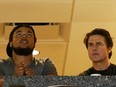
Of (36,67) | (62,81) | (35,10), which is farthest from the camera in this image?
(35,10)

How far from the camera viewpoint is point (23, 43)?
1879 mm

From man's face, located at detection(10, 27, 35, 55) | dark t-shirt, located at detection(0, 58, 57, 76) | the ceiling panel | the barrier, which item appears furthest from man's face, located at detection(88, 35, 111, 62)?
the ceiling panel

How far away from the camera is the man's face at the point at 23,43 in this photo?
6.13 ft

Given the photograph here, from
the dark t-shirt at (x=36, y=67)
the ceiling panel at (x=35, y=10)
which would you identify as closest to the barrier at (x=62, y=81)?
the dark t-shirt at (x=36, y=67)

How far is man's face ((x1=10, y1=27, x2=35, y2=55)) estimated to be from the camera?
187 centimetres

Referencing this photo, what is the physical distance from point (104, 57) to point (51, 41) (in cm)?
179

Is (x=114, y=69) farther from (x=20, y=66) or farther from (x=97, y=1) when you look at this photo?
(x=97, y=1)

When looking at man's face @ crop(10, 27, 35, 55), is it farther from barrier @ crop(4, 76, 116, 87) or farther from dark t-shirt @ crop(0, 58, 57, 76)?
barrier @ crop(4, 76, 116, 87)

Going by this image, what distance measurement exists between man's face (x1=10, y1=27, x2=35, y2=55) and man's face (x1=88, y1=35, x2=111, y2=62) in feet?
1.14

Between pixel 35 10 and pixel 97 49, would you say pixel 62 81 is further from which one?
pixel 35 10

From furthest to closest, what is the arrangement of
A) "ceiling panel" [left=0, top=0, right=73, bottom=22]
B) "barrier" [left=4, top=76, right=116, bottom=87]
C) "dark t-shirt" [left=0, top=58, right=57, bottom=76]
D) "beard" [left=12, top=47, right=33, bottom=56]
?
"ceiling panel" [left=0, top=0, right=73, bottom=22] → "beard" [left=12, top=47, right=33, bottom=56] → "dark t-shirt" [left=0, top=58, right=57, bottom=76] → "barrier" [left=4, top=76, right=116, bottom=87]

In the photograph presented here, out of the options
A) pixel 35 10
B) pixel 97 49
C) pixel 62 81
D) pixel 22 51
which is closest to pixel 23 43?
pixel 22 51

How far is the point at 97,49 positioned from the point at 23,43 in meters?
0.43

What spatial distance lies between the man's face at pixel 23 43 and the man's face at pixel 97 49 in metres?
0.35
